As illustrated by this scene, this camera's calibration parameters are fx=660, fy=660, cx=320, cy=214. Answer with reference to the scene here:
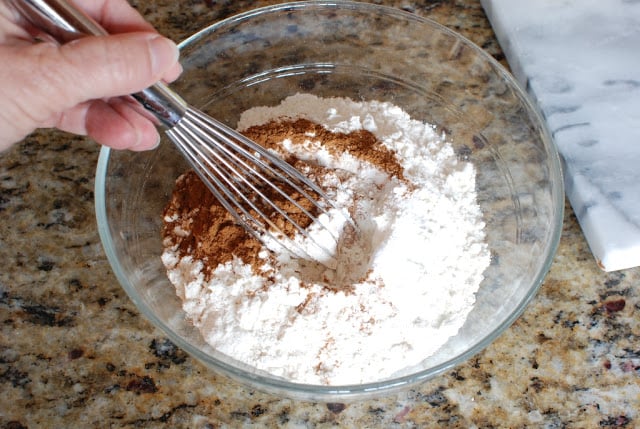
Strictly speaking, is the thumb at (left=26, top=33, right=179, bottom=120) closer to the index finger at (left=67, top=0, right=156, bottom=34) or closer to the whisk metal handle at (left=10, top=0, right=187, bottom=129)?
the whisk metal handle at (left=10, top=0, right=187, bottom=129)

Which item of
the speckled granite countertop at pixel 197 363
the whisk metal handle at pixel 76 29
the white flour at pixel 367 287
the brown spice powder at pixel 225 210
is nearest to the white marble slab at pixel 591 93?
the speckled granite countertop at pixel 197 363

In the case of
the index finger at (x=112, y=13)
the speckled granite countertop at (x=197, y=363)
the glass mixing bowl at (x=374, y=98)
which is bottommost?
the speckled granite countertop at (x=197, y=363)

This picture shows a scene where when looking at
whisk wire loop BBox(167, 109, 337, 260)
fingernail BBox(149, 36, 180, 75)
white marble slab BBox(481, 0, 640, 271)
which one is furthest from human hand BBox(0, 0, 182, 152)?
white marble slab BBox(481, 0, 640, 271)

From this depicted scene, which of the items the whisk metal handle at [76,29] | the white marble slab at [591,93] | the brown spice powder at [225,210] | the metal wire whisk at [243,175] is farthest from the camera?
the white marble slab at [591,93]

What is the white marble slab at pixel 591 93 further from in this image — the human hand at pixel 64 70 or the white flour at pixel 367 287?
the human hand at pixel 64 70

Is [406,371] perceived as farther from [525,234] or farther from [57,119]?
[57,119]

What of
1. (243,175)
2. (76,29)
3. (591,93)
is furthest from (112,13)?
(591,93)
